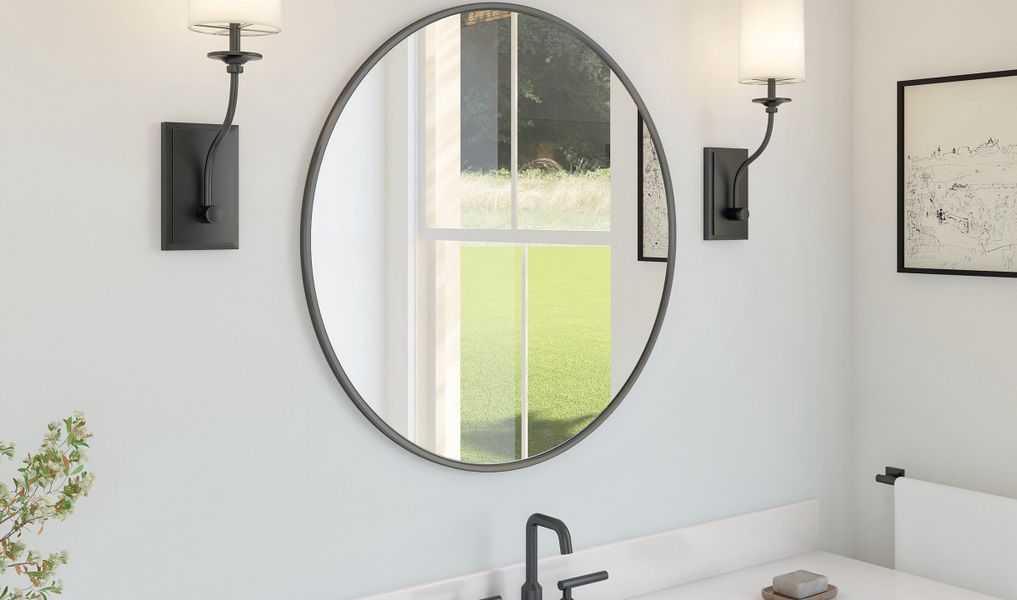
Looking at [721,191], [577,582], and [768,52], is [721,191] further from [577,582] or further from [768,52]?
[577,582]

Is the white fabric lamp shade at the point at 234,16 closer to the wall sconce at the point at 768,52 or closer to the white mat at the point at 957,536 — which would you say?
the wall sconce at the point at 768,52

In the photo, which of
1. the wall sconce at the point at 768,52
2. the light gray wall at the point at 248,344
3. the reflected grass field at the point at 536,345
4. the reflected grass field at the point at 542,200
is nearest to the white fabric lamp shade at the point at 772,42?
the wall sconce at the point at 768,52

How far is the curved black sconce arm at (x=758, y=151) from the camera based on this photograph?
1.87m

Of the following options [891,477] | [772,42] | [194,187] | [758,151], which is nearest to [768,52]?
[772,42]

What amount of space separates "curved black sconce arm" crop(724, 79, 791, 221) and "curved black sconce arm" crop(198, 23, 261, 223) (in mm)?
1014

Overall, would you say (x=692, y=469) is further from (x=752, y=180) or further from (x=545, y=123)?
(x=545, y=123)

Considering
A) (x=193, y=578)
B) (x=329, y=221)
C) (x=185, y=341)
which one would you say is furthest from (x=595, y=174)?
(x=193, y=578)

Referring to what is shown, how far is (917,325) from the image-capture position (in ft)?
6.93

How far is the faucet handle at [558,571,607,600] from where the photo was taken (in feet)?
5.41

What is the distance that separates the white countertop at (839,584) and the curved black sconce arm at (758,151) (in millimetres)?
751

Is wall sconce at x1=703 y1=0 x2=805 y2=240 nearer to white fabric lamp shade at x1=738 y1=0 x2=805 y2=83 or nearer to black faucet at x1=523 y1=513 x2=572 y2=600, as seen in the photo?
white fabric lamp shade at x1=738 y1=0 x2=805 y2=83

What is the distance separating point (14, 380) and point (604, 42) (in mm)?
1173

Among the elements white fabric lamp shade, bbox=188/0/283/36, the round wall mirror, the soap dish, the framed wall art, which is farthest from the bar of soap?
white fabric lamp shade, bbox=188/0/283/36

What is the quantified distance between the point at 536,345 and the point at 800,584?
2.28 ft
